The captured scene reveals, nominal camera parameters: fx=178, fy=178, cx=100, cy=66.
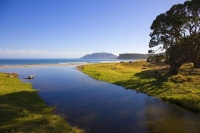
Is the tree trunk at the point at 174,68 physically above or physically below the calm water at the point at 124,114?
above

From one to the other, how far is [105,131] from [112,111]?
677 centimetres

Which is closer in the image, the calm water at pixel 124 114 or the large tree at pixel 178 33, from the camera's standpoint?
the calm water at pixel 124 114

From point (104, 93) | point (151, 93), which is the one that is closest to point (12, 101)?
point (104, 93)

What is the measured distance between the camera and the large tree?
41.3m

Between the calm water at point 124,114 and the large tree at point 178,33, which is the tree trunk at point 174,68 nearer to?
the large tree at point 178,33

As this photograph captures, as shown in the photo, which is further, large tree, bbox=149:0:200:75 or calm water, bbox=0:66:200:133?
large tree, bbox=149:0:200:75

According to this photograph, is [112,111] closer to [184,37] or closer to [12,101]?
[12,101]

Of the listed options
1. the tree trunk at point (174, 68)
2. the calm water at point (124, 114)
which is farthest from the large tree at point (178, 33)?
the calm water at point (124, 114)

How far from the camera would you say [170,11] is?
153 ft

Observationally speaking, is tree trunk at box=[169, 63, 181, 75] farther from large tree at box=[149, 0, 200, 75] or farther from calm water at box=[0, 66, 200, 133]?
calm water at box=[0, 66, 200, 133]

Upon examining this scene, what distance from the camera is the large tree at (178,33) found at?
1626 inches

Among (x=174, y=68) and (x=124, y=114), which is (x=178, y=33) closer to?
(x=174, y=68)

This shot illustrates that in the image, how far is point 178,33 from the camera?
46062 millimetres

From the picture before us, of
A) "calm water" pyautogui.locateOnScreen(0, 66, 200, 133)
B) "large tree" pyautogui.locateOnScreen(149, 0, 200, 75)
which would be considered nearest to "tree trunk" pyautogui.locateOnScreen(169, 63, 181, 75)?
"large tree" pyautogui.locateOnScreen(149, 0, 200, 75)
